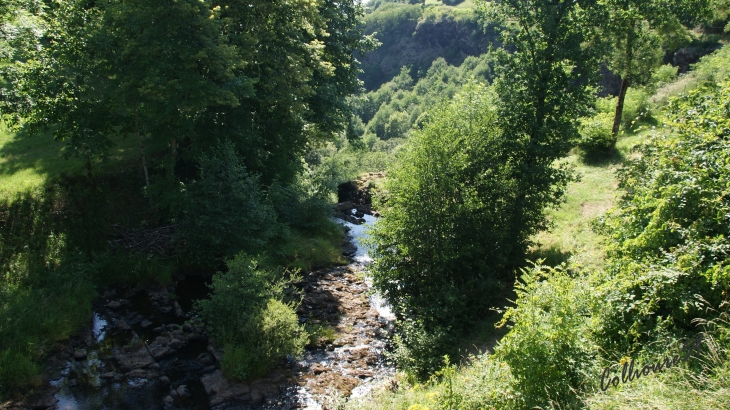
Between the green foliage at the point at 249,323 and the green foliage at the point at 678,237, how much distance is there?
331 inches

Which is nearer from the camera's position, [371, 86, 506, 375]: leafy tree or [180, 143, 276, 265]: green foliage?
[371, 86, 506, 375]: leafy tree

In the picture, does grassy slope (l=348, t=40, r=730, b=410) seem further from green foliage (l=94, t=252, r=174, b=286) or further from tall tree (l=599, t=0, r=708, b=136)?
green foliage (l=94, t=252, r=174, b=286)

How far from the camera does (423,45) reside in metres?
144

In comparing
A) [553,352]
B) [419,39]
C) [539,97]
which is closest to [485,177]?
[539,97]

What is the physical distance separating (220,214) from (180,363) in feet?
19.3

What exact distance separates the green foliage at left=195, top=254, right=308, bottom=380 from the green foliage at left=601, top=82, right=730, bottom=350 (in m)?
8.40

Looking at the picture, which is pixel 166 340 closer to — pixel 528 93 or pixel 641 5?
pixel 528 93

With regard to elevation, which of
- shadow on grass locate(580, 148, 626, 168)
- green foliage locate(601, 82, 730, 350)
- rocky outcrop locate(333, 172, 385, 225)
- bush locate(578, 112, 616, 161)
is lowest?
rocky outcrop locate(333, 172, 385, 225)

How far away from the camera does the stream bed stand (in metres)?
10.9

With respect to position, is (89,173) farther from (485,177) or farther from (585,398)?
(585,398)

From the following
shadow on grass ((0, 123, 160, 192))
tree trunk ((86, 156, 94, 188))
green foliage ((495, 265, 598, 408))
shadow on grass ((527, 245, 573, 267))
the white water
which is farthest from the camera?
shadow on grass ((0, 123, 160, 192))

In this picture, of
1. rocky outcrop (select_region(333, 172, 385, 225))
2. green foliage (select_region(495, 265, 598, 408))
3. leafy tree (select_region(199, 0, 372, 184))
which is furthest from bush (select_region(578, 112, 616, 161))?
green foliage (select_region(495, 265, 598, 408))

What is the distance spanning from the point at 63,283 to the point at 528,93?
675 inches

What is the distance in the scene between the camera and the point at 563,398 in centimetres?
652
